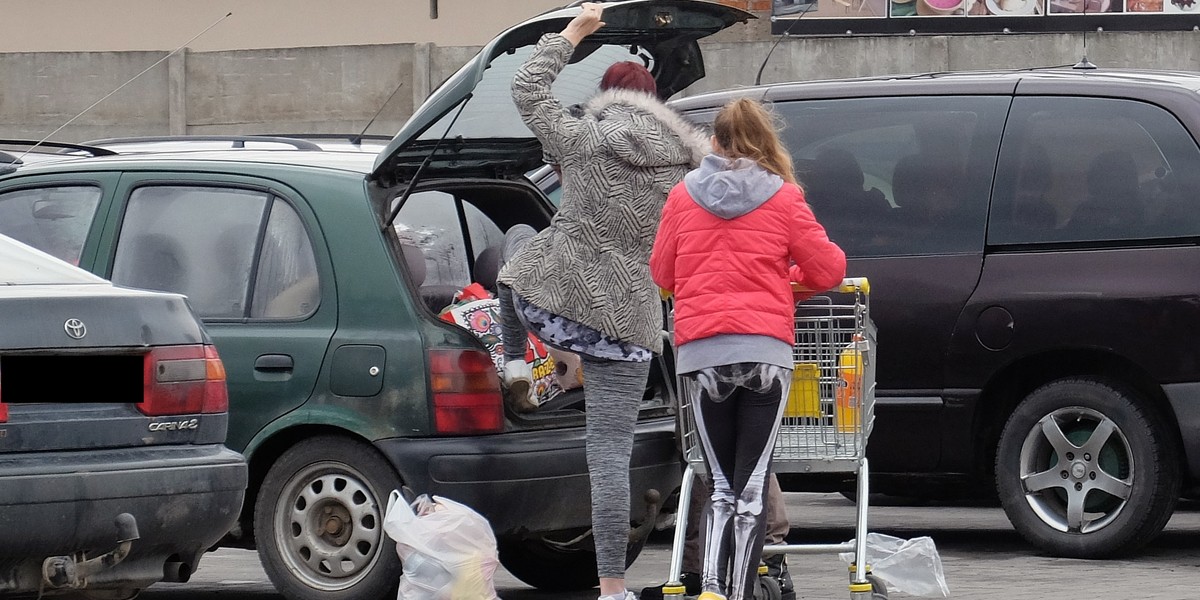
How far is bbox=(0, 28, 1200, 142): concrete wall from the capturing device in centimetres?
1934

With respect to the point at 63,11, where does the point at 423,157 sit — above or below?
below

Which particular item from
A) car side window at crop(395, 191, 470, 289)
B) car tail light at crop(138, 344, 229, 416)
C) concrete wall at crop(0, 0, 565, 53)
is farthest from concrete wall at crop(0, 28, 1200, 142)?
car tail light at crop(138, 344, 229, 416)

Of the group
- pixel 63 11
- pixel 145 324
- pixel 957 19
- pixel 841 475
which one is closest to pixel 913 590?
pixel 841 475

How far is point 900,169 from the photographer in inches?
320

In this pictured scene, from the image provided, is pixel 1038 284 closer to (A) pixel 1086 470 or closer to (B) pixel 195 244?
(A) pixel 1086 470

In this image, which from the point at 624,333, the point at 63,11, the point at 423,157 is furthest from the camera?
the point at 63,11

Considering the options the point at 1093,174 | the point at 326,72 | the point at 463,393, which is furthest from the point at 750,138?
the point at 326,72

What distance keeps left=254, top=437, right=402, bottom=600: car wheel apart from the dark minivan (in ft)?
8.26

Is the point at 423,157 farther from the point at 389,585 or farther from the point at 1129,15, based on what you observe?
the point at 1129,15

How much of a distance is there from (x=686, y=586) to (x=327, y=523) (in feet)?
4.07

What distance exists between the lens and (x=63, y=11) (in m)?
24.0

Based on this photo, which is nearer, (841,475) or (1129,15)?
(841,475)

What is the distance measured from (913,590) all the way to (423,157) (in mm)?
2246

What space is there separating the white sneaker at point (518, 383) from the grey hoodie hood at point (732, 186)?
2.96 feet
